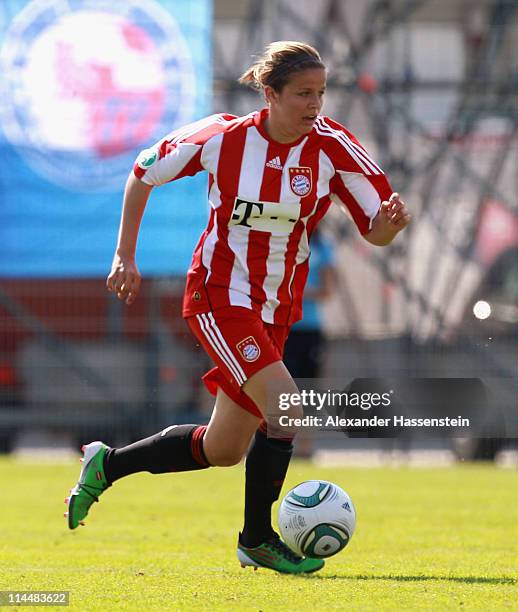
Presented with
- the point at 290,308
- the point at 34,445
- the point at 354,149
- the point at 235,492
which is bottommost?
the point at 34,445

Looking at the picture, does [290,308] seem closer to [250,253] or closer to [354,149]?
[250,253]

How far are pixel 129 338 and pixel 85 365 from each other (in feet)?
1.49

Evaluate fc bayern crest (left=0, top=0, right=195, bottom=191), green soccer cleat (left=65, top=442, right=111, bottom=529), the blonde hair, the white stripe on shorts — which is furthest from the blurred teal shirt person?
the blonde hair

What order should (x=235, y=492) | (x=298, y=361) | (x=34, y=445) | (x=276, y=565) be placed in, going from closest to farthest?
(x=276, y=565), (x=235, y=492), (x=298, y=361), (x=34, y=445)

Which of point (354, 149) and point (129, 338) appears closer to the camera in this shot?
point (354, 149)

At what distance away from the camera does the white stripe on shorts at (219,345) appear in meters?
5.13

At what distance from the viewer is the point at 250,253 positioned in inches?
207

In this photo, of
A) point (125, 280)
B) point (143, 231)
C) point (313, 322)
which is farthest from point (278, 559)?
A: point (143, 231)

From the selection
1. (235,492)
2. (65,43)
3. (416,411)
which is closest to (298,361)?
(235,492)

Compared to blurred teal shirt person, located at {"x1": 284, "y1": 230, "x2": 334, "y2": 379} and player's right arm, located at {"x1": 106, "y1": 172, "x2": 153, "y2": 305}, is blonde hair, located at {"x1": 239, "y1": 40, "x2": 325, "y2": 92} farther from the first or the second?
blurred teal shirt person, located at {"x1": 284, "y1": 230, "x2": 334, "y2": 379}

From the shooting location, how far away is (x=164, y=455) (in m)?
5.48

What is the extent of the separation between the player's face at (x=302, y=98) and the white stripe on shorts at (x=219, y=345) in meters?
0.80

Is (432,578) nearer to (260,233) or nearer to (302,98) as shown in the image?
(260,233)

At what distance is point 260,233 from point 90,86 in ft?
24.2
